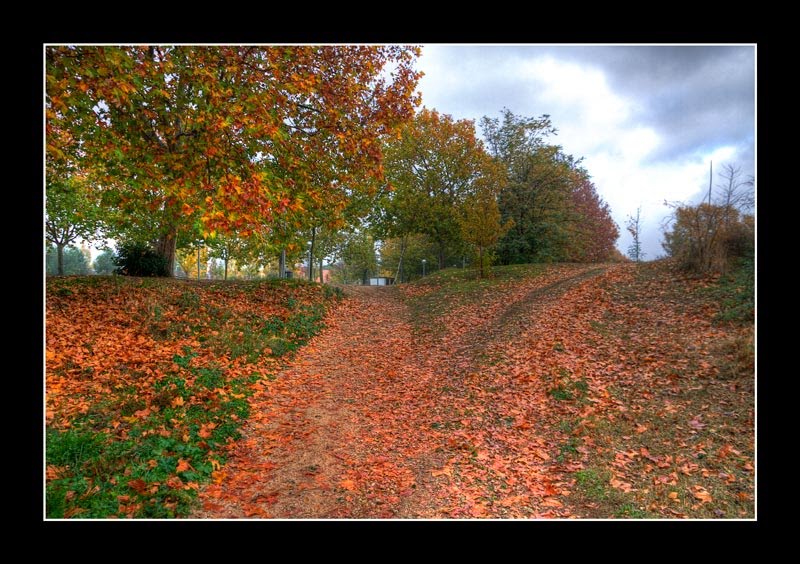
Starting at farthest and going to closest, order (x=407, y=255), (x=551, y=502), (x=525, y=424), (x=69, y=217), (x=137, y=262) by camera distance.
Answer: (x=407, y=255), (x=69, y=217), (x=137, y=262), (x=525, y=424), (x=551, y=502)

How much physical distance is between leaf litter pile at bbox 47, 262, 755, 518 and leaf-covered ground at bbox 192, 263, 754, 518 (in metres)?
0.02

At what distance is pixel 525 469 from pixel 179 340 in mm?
6251

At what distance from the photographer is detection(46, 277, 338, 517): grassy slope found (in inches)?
126

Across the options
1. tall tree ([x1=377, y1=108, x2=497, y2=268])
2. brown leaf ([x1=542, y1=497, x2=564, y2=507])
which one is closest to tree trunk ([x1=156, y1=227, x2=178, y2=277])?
tall tree ([x1=377, y1=108, x2=497, y2=268])

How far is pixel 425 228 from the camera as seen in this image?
854 inches

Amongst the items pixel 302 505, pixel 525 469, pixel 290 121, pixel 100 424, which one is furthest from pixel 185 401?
pixel 290 121

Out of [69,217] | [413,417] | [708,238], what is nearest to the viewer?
[413,417]

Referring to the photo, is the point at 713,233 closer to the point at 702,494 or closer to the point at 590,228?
the point at 702,494

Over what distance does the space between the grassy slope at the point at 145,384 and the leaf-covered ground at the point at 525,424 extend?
415 mm

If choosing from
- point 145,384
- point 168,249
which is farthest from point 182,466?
point 168,249

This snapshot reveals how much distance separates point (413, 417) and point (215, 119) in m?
4.94

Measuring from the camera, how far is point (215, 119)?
473cm

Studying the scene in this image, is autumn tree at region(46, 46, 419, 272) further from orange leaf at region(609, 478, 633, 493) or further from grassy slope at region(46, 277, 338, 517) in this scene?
orange leaf at region(609, 478, 633, 493)

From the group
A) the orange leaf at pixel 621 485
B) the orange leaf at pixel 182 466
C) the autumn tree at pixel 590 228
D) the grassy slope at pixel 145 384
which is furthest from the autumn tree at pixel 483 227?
the orange leaf at pixel 182 466
